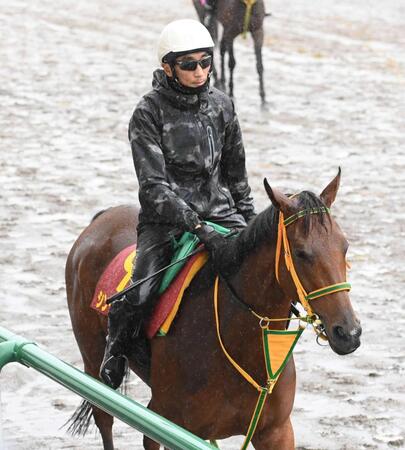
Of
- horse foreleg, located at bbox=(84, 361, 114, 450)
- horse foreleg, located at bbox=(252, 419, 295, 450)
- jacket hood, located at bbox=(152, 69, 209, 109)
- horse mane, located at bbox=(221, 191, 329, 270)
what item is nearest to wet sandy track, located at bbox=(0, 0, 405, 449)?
horse foreleg, located at bbox=(84, 361, 114, 450)

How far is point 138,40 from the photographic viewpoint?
22125mm

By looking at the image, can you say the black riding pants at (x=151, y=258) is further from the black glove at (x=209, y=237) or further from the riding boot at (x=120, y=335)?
the black glove at (x=209, y=237)

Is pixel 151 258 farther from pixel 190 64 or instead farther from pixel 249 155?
pixel 249 155

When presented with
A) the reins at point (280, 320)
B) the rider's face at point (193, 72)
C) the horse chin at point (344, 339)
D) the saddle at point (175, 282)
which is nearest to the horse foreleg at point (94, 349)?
the saddle at point (175, 282)

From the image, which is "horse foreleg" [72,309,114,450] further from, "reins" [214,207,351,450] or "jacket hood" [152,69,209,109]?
"jacket hood" [152,69,209,109]

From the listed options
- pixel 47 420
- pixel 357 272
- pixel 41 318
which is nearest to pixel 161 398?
pixel 47 420

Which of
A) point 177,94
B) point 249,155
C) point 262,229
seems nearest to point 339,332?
point 262,229

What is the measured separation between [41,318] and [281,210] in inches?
188

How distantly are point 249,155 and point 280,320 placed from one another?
9.78m

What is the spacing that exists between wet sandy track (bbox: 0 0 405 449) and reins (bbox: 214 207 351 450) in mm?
1612

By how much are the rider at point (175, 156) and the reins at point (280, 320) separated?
38 cm

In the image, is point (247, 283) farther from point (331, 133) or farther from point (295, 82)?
point (295, 82)

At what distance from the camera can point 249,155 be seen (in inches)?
573

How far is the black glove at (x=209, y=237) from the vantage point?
4977mm
